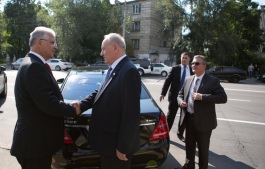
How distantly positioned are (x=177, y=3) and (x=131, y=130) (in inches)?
1200

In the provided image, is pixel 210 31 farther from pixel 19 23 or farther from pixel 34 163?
pixel 19 23

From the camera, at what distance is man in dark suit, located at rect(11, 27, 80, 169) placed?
6.75 ft

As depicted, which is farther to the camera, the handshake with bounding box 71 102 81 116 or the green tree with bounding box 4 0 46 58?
the green tree with bounding box 4 0 46 58

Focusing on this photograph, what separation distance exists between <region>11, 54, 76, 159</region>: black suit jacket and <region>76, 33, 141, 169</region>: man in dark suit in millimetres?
366

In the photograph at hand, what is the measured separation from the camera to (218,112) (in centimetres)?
820

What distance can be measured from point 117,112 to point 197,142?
5.92ft

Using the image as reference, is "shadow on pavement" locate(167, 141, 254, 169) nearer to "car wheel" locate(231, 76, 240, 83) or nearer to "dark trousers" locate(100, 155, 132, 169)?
"dark trousers" locate(100, 155, 132, 169)

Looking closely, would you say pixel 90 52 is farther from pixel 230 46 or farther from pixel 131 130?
pixel 131 130

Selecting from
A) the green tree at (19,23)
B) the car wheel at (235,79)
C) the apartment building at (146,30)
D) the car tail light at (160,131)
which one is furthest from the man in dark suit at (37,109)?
the green tree at (19,23)

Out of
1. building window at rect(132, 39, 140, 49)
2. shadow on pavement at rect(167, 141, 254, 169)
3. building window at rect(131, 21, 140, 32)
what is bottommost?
shadow on pavement at rect(167, 141, 254, 169)

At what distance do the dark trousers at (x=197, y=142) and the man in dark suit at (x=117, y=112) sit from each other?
1.48m

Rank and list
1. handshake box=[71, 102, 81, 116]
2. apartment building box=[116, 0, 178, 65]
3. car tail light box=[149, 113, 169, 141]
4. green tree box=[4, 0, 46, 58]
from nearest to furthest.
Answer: handshake box=[71, 102, 81, 116]
car tail light box=[149, 113, 169, 141]
apartment building box=[116, 0, 178, 65]
green tree box=[4, 0, 46, 58]

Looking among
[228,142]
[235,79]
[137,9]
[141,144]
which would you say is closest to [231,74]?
[235,79]

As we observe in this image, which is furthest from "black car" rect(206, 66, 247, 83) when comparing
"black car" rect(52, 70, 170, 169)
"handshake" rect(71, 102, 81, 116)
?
"handshake" rect(71, 102, 81, 116)
